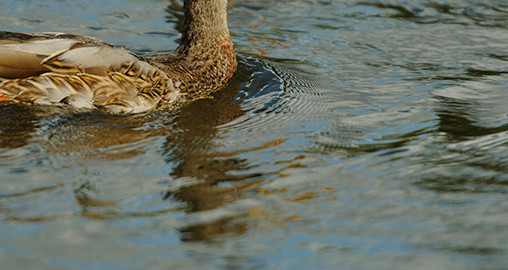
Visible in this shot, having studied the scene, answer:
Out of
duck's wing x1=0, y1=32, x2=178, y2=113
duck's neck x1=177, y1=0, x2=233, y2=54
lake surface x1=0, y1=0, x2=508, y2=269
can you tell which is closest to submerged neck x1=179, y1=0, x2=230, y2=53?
duck's neck x1=177, y1=0, x2=233, y2=54

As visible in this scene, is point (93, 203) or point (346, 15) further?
point (346, 15)

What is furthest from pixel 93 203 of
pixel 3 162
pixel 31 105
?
pixel 31 105

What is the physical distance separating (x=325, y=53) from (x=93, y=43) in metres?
3.08

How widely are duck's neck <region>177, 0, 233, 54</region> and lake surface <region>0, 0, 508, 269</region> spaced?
20.8 inches

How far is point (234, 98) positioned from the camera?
7.23 meters

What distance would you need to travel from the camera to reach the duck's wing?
647cm

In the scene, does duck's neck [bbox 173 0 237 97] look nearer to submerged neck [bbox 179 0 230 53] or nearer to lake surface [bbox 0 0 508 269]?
submerged neck [bbox 179 0 230 53]

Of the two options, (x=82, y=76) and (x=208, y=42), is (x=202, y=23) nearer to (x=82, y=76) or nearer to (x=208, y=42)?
(x=208, y=42)

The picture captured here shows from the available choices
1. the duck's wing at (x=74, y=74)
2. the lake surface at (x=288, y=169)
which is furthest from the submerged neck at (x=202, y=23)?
the duck's wing at (x=74, y=74)

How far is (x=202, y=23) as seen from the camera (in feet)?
25.1

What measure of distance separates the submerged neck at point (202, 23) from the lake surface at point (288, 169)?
568 millimetres

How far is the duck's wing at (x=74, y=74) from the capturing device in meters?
6.47

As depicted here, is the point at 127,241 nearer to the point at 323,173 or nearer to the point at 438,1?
the point at 323,173

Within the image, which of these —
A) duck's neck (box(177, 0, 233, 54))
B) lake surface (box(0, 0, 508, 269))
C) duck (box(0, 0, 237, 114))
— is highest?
duck's neck (box(177, 0, 233, 54))
